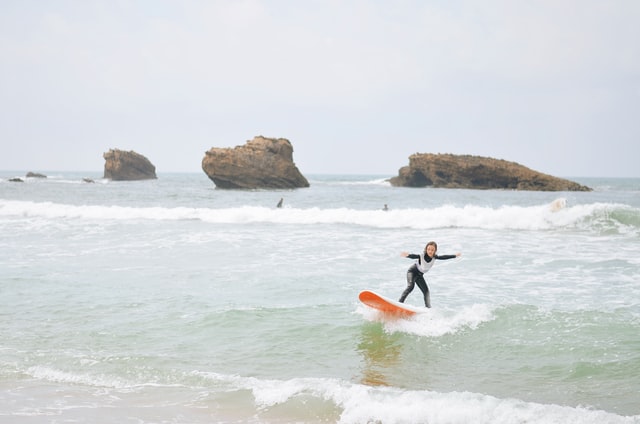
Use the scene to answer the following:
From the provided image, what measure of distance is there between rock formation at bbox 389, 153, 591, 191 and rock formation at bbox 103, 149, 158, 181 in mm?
41363

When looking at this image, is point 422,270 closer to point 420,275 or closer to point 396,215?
point 420,275

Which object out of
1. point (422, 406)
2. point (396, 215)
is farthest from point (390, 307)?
point (396, 215)

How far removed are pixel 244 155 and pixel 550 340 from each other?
171 feet

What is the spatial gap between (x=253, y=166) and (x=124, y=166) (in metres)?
35.9

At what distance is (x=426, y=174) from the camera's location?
70312 millimetres

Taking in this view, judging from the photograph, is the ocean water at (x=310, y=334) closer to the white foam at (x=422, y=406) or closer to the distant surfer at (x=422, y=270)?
the white foam at (x=422, y=406)

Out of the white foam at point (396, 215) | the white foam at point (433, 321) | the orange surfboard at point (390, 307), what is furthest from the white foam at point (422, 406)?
the white foam at point (396, 215)

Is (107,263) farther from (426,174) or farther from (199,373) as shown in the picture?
Result: (426,174)

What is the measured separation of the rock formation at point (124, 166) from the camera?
283ft

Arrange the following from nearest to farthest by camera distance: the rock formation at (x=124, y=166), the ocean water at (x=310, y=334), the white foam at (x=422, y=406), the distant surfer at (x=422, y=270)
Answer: the white foam at (x=422, y=406)
the ocean water at (x=310, y=334)
the distant surfer at (x=422, y=270)
the rock formation at (x=124, y=166)

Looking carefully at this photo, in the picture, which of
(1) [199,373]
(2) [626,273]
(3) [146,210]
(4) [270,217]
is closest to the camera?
(1) [199,373]

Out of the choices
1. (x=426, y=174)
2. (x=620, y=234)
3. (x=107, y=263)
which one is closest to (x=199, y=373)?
(x=107, y=263)

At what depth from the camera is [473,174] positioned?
2721 inches

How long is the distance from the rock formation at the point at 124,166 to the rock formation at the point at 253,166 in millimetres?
31833
